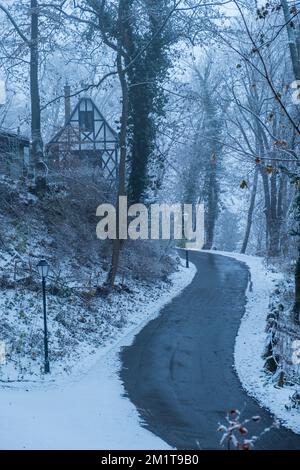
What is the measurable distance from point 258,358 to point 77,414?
19.4 ft

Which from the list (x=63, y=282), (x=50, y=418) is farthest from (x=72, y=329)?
(x=50, y=418)

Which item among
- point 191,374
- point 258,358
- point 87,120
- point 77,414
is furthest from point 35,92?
point 77,414

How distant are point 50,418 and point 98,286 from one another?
8.95m

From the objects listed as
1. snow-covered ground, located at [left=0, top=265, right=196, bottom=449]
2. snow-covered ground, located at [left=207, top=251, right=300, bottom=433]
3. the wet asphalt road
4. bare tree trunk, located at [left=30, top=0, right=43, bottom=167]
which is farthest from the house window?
snow-covered ground, located at [left=0, top=265, right=196, bottom=449]

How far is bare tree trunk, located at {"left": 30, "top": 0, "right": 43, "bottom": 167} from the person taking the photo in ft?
64.8

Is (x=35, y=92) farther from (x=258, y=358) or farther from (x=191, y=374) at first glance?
(x=258, y=358)

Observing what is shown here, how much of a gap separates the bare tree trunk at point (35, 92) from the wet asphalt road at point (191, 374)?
779 centimetres

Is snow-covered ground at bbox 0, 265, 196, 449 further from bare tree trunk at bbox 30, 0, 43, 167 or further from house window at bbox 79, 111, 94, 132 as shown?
house window at bbox 79, 111, 94, 132

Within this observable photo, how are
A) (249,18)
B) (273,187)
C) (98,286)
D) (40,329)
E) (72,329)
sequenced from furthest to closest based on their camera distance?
(273,187)
(249,18)
(98,286)
(72,329)
(40,329)

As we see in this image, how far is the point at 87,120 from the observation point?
97.2ft

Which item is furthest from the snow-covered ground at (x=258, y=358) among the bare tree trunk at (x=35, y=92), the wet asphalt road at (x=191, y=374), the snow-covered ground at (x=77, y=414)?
the bare tree trunk at (x=35, y=92)

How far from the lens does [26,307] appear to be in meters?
14.7

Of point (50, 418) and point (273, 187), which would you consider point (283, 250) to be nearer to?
point (273, 187)

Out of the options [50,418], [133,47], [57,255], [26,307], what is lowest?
[50,418]
